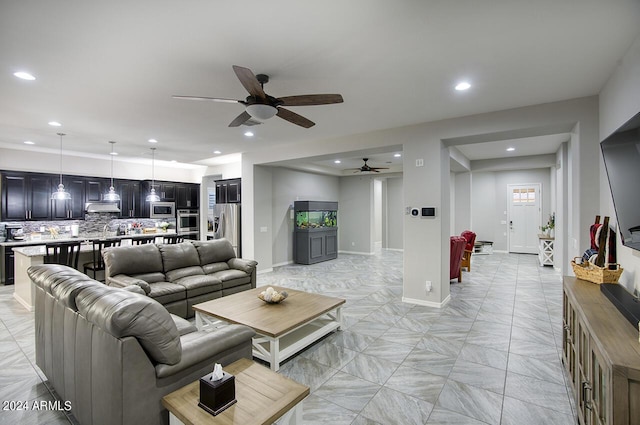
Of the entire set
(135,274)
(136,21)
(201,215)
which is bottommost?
(135,274)

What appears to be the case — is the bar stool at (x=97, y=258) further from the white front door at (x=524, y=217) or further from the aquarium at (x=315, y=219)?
the white front door at (x=524, y=217)

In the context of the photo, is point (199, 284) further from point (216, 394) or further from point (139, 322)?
point (216, 394)

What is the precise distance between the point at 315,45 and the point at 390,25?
57 centimetres

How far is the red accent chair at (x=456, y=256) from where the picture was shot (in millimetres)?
5629

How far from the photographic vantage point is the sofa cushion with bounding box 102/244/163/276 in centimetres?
407

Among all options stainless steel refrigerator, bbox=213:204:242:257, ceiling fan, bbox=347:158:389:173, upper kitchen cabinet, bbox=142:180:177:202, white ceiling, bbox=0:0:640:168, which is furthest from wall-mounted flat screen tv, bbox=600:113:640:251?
upper kitchen cabinet, bbox=142:180:177:202

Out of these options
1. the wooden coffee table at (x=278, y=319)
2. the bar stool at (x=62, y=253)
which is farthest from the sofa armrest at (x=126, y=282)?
the bar stool at (x=62, y=253)

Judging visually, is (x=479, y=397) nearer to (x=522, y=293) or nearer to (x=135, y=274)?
(x=522, y=293)

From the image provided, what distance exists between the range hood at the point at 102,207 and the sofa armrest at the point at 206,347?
281 inches

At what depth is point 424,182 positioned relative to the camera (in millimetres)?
4516

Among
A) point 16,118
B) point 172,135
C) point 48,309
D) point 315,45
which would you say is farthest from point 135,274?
point 315,45

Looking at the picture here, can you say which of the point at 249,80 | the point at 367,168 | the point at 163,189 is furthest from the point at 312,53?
the point at 163,189

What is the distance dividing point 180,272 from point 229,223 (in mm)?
3010

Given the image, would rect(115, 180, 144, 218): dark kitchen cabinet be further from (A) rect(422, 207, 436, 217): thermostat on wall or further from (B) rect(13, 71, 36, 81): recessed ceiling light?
(A) rect(422, 207, 436, 217): thermostat on wall
